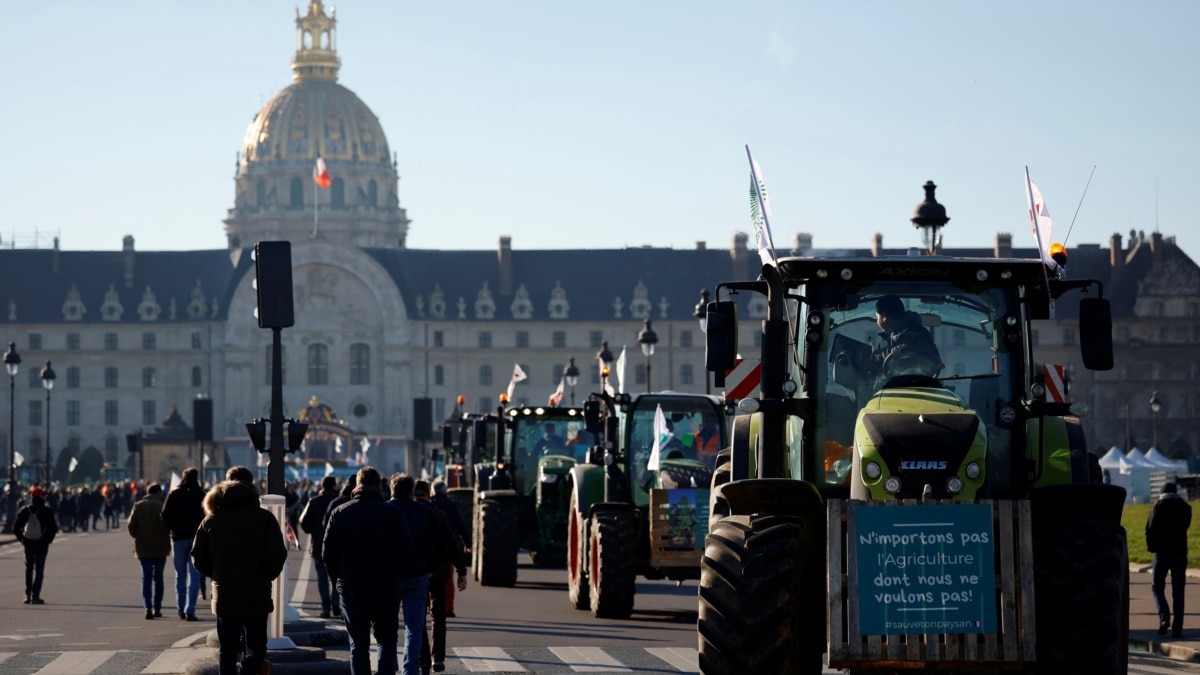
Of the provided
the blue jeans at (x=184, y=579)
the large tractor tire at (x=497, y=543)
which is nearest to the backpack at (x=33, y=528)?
the blue jeans at (x=184, y=579)

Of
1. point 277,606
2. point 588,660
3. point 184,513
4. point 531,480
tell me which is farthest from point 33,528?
point 588,660

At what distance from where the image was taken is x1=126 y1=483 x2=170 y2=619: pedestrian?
80.9ft

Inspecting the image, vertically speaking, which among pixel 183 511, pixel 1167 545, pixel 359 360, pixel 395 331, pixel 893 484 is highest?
pixel 395 331

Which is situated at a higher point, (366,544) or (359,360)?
(359,360)

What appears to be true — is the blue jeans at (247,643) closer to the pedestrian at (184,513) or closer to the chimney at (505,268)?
the pedestrian at (184,513)

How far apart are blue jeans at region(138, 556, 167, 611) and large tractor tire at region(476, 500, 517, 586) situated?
15.8 feet

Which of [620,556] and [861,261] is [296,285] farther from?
[861,261]

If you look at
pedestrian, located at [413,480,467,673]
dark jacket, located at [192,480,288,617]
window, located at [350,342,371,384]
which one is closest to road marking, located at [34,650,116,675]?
pedestrian, located at [413,480,467,673]

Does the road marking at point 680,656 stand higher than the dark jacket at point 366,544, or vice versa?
the dark jacket at point 366,544

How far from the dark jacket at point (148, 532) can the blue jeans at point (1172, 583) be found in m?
10.7

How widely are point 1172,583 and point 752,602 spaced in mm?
11138

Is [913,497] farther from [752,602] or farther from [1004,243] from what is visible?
[1004,243]

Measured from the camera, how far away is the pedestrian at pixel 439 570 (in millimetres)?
15148

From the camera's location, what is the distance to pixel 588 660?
18031 millimetres
